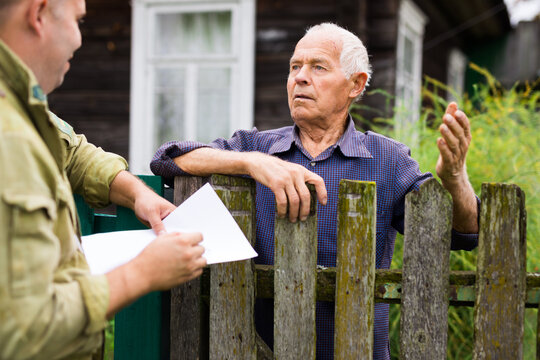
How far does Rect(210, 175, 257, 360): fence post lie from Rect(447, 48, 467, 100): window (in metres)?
8.42

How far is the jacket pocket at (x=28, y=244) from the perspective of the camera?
836mm

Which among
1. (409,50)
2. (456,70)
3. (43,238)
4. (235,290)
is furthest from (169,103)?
(456,70)

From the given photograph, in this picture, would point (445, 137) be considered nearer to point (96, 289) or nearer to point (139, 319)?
point (96, 289)

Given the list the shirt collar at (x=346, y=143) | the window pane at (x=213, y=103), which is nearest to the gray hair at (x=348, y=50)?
the shirt collar at (x=346, y=143)

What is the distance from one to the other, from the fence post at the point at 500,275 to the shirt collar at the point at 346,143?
→ 443 millimetres

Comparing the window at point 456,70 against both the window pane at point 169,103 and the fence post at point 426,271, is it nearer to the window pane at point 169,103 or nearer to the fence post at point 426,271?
the window pane at point 169,103

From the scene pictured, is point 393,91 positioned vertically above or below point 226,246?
above

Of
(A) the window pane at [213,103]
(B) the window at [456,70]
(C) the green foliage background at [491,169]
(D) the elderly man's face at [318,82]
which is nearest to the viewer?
(D) the elderly man's face at [318,82]

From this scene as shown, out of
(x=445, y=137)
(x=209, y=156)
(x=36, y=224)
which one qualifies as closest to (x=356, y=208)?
(x=445, y=137)

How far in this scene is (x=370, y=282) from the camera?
4.71ft

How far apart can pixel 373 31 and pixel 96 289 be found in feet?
15.0

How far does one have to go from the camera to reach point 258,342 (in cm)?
157

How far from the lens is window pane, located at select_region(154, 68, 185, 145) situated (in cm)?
547

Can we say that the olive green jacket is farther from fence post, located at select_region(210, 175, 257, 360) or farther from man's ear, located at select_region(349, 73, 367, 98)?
man's ear, located at select_region(349, 73, 367, 98)
